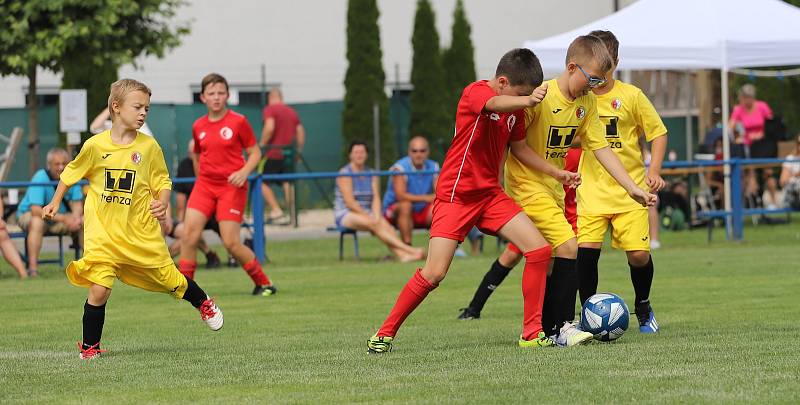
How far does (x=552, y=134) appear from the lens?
8453 mm

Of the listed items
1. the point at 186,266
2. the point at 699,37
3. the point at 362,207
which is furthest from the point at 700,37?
the point at 186,266

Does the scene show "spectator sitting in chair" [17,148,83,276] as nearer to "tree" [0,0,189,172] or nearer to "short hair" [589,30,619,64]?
"tree" [0,0,189,172]

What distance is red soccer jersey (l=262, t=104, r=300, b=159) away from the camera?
24.5m

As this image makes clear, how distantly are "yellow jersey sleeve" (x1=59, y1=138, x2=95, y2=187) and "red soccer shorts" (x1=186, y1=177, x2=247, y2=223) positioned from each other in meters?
4.12

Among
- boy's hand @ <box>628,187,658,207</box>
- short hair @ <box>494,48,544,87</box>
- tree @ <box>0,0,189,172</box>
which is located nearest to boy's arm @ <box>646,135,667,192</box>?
boy's hand @ <box>628,187,658,207</box>

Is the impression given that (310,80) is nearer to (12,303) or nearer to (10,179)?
(10,179)

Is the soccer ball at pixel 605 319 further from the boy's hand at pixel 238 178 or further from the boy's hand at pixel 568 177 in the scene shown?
the boy's hand at pixel 238 178

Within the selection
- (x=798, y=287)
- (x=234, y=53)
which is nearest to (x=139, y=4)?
(x=234, y=53)

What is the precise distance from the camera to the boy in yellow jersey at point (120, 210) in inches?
333

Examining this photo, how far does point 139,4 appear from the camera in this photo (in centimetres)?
2312

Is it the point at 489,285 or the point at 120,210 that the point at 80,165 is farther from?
the point at 489,285

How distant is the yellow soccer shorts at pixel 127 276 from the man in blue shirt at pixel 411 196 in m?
8.52

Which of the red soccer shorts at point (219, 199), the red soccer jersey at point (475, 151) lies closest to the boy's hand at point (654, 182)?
the red soccer jersey at point (475, 151)

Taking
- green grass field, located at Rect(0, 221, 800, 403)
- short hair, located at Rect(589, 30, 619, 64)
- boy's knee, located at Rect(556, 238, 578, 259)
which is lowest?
green grass field, located at Rect(0, 221, 800, 403)
